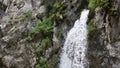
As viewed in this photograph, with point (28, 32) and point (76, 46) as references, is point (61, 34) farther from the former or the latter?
point (28, 32)

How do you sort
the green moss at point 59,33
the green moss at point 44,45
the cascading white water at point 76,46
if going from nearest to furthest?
1. the cascading white water at point 76,46
2. the green moss at point 59,33
3. the green moss at point 44,45

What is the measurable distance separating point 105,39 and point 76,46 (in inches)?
63.4

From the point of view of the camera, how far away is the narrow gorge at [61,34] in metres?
8.27

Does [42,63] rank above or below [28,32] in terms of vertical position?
below

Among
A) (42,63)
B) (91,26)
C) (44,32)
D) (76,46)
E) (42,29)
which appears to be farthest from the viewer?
(42,29)

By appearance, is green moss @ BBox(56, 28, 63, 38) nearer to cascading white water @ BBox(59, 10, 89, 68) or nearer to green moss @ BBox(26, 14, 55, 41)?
cascading white water @ BBox(59, 10, 89, 68)

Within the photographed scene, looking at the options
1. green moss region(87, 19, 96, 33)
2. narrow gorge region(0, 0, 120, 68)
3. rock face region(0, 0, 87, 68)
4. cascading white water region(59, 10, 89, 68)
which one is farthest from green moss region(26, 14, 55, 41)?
green moss region(87, 19, 96, 33)

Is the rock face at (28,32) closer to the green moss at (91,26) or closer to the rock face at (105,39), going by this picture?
the green moss at (91,26)

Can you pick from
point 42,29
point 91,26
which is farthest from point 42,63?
point 91,26

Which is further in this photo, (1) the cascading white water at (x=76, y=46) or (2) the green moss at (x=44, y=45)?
(2) the green moss at (x=44, y=45)

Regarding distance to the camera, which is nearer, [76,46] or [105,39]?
[105,39]

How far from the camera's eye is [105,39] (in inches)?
328

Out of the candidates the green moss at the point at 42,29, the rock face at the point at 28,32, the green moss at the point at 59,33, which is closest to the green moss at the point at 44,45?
the rock face at the point at 28,32

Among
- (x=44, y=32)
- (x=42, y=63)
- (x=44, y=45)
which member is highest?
(x=44, y=32)
